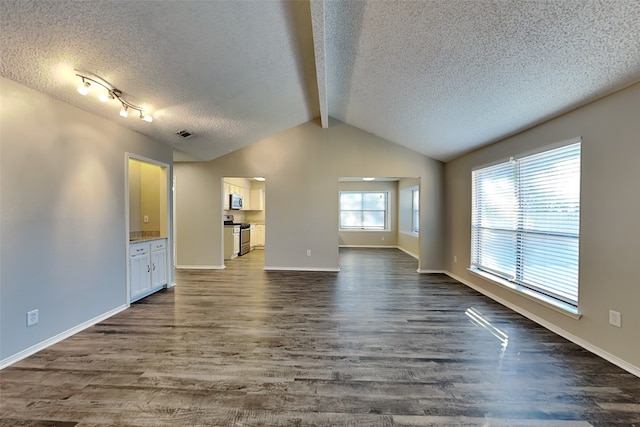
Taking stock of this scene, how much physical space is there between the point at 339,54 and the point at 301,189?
10.0ft

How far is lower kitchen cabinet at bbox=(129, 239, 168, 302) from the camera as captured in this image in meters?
3.76

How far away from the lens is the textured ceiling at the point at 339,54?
1.91m

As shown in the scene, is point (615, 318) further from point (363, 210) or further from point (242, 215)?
point (242, 215)

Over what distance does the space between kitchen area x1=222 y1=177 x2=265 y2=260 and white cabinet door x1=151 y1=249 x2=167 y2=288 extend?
2.09 m

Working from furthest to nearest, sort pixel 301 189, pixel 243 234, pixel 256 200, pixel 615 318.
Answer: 1. pixel 256 200
2. pixel 243 234
3. pixel 301 189
4. pixel 615 318

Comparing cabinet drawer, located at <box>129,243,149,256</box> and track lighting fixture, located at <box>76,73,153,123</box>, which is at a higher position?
track lighting fixture, located at <box>76,73,153,123</box>

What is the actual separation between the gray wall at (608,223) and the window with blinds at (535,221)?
0.16 meters

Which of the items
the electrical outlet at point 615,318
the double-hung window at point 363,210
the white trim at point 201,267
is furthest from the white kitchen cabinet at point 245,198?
the electrical outlet at point 615,318

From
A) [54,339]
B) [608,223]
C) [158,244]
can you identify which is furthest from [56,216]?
[608,223]

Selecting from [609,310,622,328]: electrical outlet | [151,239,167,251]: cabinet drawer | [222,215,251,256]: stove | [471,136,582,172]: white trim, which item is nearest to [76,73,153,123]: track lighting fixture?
[151,239,167,251]: cabinet drawer

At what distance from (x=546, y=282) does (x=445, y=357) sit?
1760 millimetres

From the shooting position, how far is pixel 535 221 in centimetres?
323

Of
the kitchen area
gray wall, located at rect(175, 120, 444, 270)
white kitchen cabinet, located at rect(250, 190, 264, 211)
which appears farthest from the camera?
white kitchen cabinet, located at rect(250, 190, 264, 211)

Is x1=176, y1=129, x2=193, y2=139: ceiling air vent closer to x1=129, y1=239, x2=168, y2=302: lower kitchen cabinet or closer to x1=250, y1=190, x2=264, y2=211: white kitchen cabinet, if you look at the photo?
x1=129, y1=239, x2=168, y2=302: lower kitchen cabinet
